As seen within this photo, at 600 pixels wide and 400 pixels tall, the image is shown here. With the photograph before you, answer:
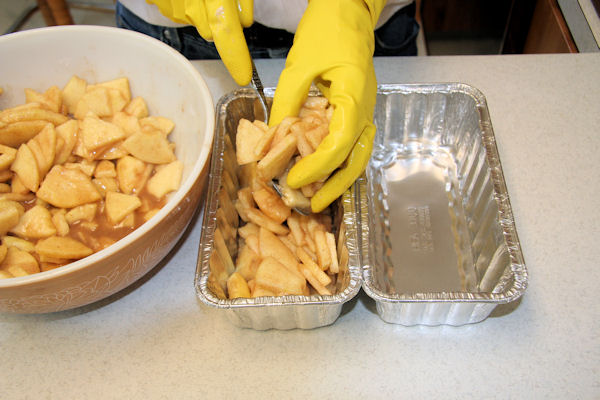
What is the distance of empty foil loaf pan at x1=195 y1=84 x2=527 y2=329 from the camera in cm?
87

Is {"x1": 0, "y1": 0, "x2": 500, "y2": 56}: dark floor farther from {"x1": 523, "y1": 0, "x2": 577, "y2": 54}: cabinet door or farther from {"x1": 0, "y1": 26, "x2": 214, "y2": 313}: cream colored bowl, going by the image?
{"x1": 0, "y1": 26, "x2": 214, "y2": 313}: cream colored bowl

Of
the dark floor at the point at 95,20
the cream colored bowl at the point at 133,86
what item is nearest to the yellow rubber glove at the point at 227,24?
the cream colored bowl at the point at 133,86

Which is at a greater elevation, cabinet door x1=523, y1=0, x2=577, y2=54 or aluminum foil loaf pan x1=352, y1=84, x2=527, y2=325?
cabinet door x1=523, y1=0, x2=577, y2=54

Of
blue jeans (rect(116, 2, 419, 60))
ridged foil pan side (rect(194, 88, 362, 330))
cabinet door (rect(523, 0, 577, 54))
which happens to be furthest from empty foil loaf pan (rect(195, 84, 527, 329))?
cabinet door (rect(523, 0, 577, 54))

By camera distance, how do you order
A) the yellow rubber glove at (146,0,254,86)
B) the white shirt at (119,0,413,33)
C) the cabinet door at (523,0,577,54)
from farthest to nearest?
1. the cabinet door at (523,0,577,54)
2. the white shirt at (119,0,413,33)
3. the yellow rubber glove at (146,0,254,86)

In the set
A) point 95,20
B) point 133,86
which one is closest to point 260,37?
point 133,86

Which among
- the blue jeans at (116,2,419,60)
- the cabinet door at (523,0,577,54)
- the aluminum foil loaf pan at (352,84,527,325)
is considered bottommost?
the aluminum foil loaf pan at (352,84,527,325)

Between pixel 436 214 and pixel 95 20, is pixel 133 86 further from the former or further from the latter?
pixel 95 20

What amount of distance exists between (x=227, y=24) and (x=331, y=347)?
651 millimetres

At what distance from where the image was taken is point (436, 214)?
3.87 ft

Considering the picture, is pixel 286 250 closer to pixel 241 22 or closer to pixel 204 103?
pixel 204 103

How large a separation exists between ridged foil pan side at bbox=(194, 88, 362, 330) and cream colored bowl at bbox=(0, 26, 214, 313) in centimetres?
4

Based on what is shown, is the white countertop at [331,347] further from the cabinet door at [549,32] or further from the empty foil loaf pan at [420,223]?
the cabinet door at [549,32]

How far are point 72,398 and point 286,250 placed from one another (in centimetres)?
47
